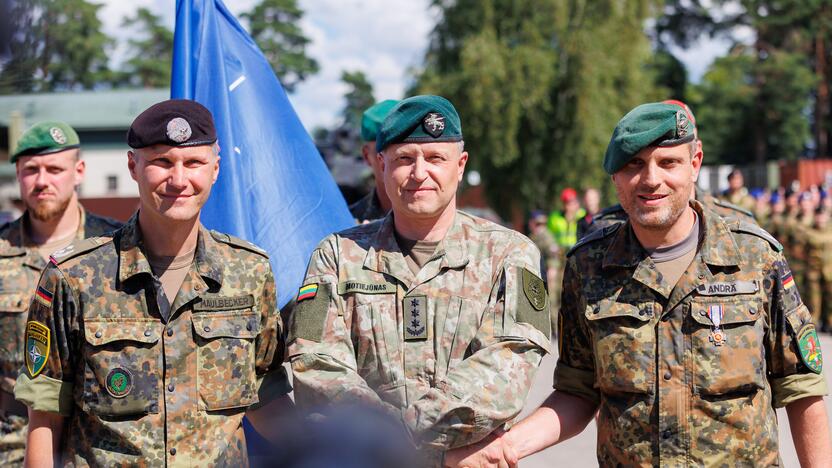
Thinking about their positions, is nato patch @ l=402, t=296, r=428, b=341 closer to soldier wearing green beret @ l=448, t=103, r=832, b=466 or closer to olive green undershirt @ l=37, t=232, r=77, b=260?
soldier wearing green beret @ l=448, t=103, r=832, b=466

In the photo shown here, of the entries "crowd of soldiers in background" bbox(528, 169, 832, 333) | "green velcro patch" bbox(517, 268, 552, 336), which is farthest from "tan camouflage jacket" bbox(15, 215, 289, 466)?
"crowd of soldiers in background" bbox(528, 169, 832, 333)

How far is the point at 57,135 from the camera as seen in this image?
4.03m

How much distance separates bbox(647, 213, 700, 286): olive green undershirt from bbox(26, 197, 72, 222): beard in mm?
2734

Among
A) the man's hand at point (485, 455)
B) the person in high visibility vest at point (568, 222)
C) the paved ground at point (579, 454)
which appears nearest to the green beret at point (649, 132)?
the man's hand at point (485, 455)

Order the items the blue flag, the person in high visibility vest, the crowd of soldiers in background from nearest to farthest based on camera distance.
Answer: the blue flag
the crowd of soldiers in background
the person in high visibility vest

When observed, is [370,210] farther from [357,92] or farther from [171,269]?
[357,92]

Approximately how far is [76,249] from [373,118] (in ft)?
7.23

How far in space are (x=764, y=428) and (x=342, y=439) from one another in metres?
1.34

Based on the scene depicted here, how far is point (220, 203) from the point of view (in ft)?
12.7

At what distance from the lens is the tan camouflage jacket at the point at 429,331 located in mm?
2572

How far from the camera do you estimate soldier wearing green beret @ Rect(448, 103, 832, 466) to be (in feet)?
8.81

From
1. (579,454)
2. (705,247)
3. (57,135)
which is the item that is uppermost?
(57,135)

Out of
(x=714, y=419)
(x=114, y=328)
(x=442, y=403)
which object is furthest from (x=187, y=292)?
(x=714, y=419)

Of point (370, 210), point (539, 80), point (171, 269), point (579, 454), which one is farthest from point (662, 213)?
point (539, 80)
